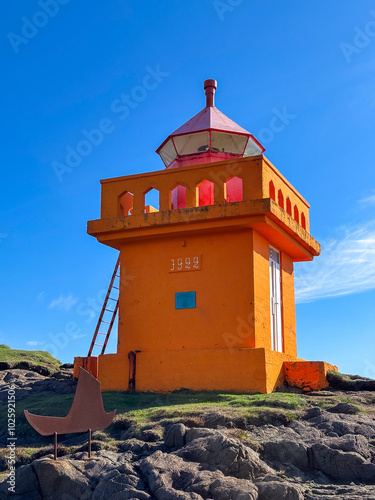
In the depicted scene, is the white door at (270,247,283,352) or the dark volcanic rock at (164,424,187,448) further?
the white door at (270,247,283,352)

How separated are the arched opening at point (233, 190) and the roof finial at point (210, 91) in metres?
2.61

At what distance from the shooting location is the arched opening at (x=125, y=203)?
52.4 feet

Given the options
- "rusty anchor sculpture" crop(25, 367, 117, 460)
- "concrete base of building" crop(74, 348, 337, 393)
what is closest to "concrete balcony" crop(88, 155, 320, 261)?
"concrete base of building" crop(74, 348, 337, 393)

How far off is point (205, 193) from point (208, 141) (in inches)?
51.3

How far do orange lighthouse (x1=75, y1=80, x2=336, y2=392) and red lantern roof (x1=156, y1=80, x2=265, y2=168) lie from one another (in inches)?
1.1

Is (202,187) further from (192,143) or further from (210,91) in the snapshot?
(210,91)

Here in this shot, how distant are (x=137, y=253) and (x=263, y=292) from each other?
323 cm

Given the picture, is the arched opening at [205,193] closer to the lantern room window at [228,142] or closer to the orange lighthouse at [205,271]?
the orange lighthouse at [205,271]

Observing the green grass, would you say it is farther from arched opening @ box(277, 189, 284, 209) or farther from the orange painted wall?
arched opening @ box(277, 189, 284, 209)

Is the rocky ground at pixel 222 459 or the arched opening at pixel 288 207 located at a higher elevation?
the arched opening at pixel 288 207

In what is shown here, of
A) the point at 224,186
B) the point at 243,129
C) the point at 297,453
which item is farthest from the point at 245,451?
the point at 243,129

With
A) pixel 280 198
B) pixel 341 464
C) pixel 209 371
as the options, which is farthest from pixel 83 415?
pixel 280 198

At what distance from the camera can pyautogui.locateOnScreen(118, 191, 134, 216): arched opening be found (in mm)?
15982

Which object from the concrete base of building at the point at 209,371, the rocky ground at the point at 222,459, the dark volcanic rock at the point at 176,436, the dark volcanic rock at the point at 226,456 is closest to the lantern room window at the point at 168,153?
the concrete base of building at the point at 209,371
